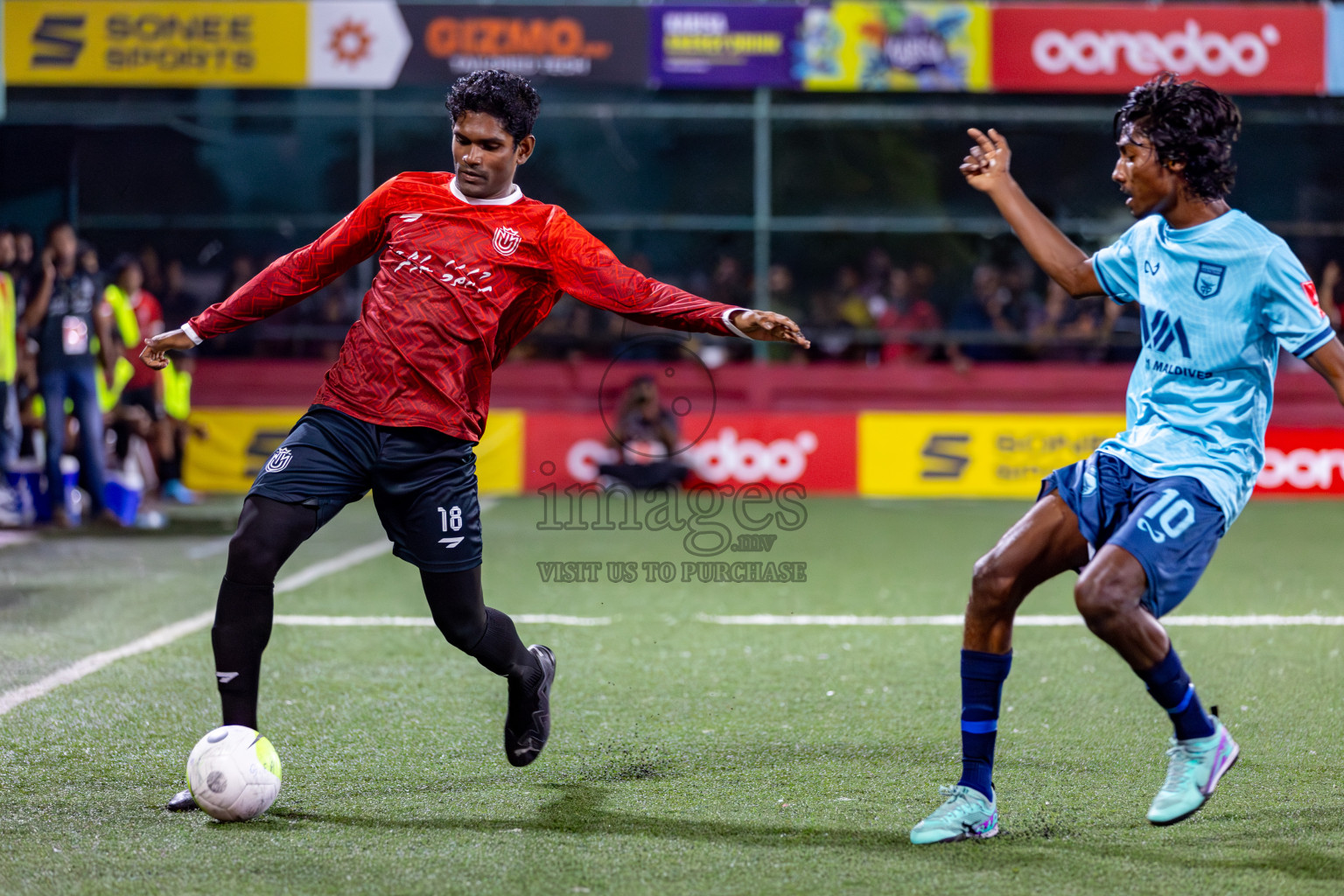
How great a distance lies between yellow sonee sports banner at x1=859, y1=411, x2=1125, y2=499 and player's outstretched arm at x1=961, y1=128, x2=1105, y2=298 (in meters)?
11.2

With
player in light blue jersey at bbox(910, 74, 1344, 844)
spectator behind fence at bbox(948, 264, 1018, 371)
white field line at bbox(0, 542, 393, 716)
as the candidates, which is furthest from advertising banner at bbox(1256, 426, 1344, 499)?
player in light blue jersey at bbox(910, 74, 1344, 844)

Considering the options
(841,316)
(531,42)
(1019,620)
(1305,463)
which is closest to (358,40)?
(531,42)

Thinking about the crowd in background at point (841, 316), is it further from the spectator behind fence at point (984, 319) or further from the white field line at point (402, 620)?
the white field line at point (402, 620)

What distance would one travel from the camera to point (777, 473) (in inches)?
615

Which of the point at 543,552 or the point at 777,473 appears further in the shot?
the point at 777,473

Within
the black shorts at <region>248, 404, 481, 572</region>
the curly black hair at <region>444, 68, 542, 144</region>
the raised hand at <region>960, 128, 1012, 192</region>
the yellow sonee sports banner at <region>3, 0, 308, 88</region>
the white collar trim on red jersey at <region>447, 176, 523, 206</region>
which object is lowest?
the black shorts at <region>248, 404, 481, 572</region>

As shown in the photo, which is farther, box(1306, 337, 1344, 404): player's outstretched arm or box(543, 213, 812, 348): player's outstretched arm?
box(543, 213, 812, 348): player's outstretched arm

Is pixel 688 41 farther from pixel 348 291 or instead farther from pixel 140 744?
pixel 140 744

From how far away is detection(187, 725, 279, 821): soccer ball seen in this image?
4.03 metres

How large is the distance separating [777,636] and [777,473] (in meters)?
8.31

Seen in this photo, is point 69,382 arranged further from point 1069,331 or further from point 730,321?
point 1069,331

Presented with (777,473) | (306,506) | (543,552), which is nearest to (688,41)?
(777,473)

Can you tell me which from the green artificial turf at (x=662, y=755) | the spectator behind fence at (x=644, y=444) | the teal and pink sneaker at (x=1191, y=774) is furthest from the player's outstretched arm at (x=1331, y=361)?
the spectator behind fence at (x=644, y=444)

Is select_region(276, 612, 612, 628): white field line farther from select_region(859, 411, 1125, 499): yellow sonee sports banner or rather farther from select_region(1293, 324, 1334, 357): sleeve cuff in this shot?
select_region(859, 411, 1125, 499): yellow sonee sports banner
